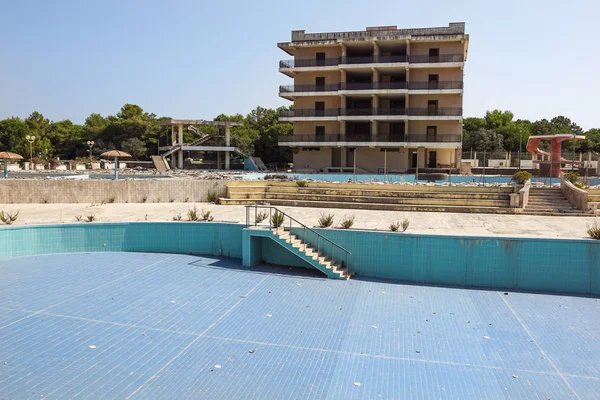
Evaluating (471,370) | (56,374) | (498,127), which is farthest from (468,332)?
(498,127)

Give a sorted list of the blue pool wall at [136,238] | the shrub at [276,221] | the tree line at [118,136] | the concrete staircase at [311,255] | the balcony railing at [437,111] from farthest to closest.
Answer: the tree line at [118,136] < the balcony railing at [437,111] < the blue pool wall at [136,238] < the shrub at [276,221] < the concrete staircase at [311,255]

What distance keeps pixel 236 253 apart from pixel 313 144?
29374 millimetres

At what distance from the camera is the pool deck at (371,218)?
1627 centimetres

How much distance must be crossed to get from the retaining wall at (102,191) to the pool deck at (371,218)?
0.83 metres

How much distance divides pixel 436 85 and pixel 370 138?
286 inches

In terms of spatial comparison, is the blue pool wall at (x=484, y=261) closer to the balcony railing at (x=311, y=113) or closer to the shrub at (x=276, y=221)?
the shrub at (x=276, y=221)

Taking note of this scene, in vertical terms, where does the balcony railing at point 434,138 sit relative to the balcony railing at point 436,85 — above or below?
below

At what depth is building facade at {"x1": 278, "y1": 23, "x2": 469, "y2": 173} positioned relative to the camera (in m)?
41.7

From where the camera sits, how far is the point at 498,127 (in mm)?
72250

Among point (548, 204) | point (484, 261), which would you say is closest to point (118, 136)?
point (548, 204)

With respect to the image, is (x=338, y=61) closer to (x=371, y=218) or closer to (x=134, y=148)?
(x=371, y=218)

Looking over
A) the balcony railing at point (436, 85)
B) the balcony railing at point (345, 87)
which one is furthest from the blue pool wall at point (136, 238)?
the balcony railing at point (436, 85)

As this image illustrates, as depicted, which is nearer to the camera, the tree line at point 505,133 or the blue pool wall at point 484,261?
the blue pool wall at point 484,261

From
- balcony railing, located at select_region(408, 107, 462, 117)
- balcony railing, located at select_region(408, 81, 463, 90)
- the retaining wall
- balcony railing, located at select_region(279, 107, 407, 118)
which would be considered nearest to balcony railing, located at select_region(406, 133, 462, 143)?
balcony railing, located at select_region(408, 107, 462, 117)
